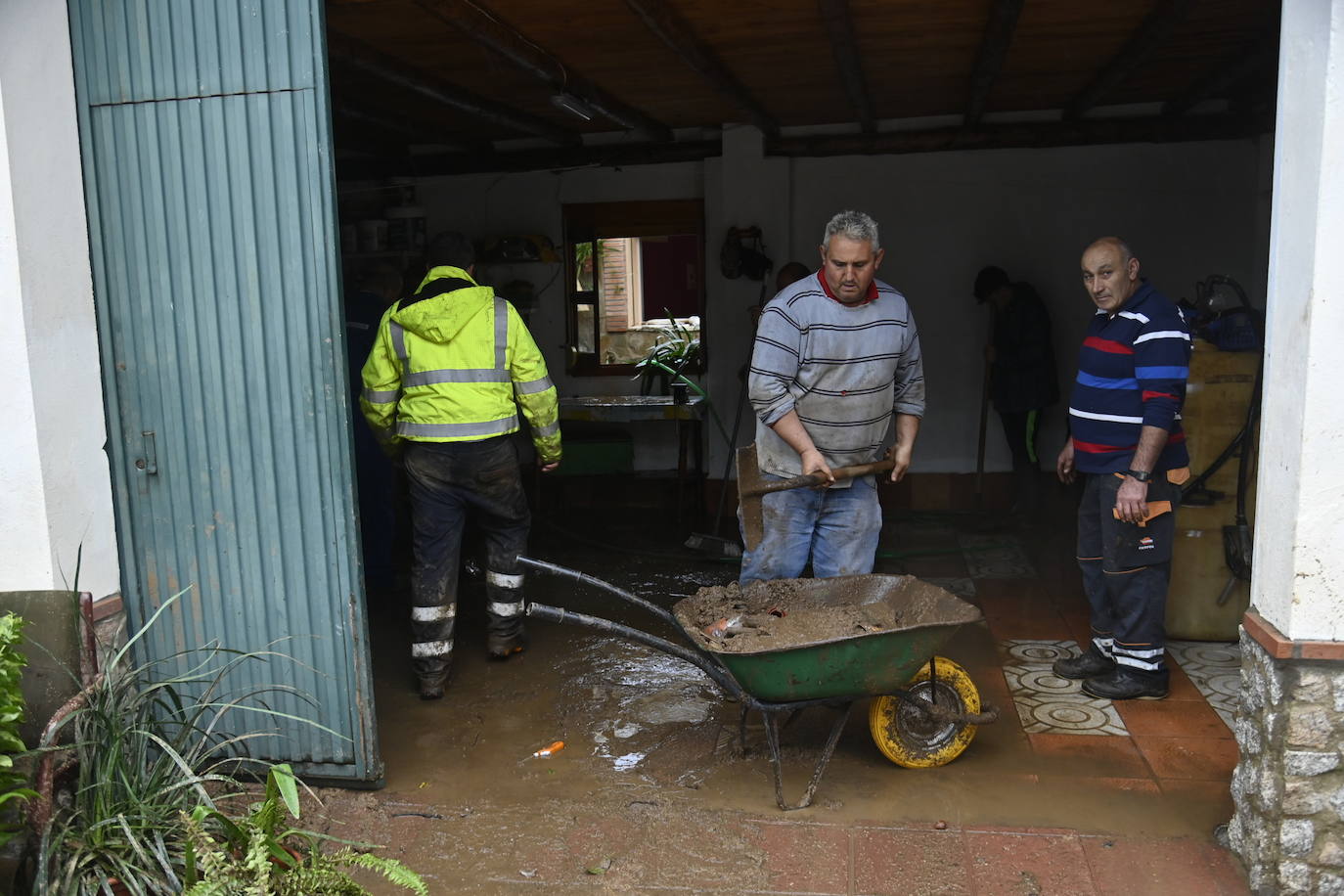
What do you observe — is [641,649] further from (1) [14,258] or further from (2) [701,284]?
(2) [701,284]

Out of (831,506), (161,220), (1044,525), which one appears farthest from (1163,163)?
(161,220)

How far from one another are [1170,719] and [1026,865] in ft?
4.48

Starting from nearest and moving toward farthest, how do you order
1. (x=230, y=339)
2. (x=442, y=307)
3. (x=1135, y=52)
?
(x=230, y=339)
(x=442, y=307)
(x=1135, y=52)

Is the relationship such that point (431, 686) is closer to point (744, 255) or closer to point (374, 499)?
point (374, 499)

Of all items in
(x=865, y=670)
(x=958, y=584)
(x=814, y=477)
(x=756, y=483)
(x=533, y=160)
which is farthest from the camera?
(x=533, y=160)

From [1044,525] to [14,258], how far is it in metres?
6.51

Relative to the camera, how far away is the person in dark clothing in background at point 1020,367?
755cm

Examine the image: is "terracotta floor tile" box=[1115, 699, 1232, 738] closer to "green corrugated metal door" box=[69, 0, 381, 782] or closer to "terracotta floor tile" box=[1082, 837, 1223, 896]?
"terracotta floor tile" box=[1082, 837, 1223, 896]

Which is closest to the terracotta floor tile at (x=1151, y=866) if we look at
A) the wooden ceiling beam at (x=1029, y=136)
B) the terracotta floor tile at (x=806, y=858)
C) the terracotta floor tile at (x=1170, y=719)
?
the terracotta floor tile at (x=806, y=858)

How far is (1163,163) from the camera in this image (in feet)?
25.0

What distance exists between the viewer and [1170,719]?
168 inches

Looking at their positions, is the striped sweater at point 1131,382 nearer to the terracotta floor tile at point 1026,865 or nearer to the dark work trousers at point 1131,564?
the dark work trousers at point 1131,564

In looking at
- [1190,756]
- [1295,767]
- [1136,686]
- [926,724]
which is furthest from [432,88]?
[1295,767]

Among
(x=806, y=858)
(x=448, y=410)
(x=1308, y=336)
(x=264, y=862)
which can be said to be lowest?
(x=806, y=858)
